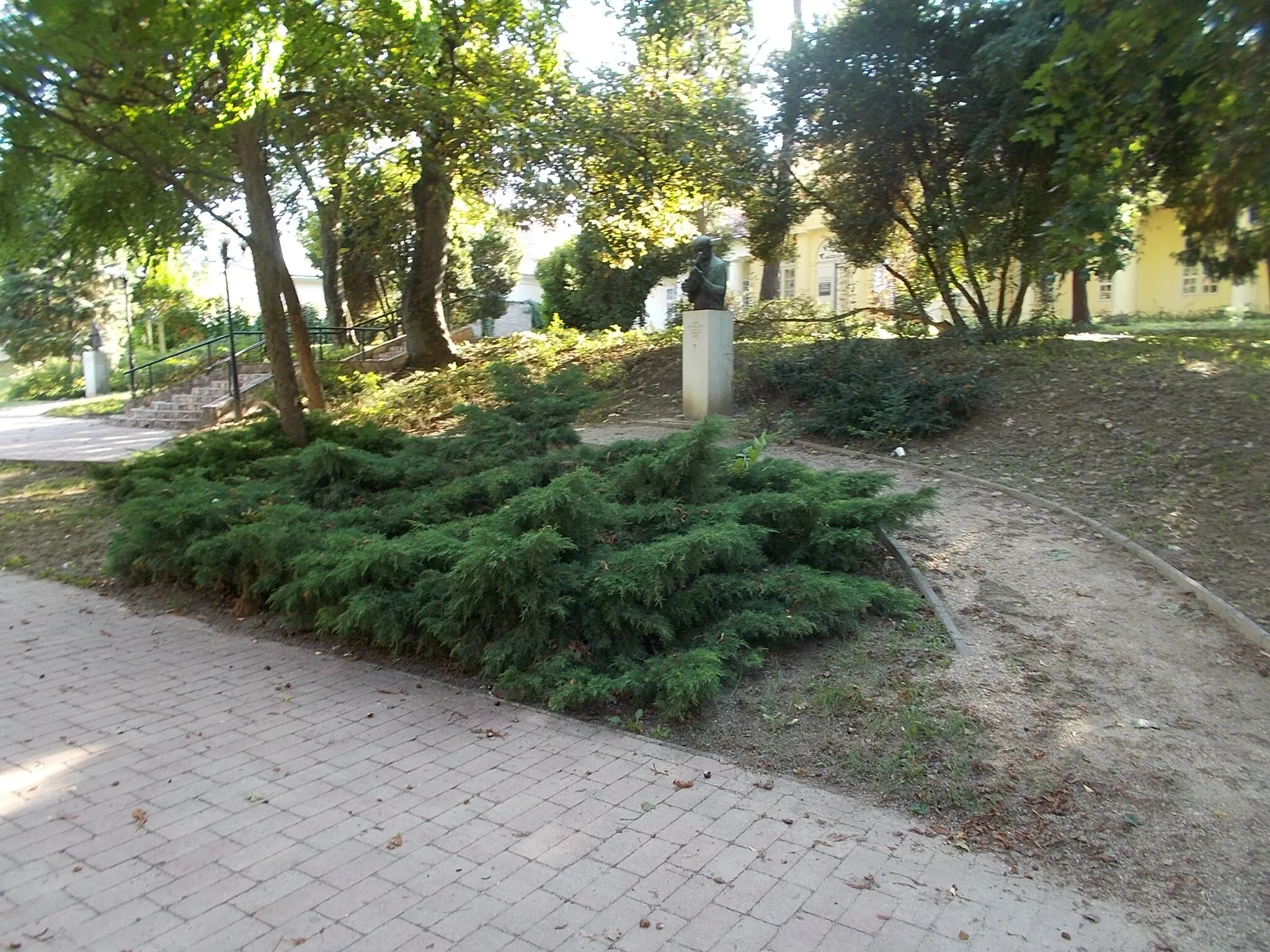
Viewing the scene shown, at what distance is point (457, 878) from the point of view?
11.3ft

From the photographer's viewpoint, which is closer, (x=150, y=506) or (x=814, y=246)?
A: (x=150, y=506)

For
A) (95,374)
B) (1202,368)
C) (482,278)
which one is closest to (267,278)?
(1202,368)

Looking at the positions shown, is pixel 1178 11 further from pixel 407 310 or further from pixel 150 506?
pixel 407 310

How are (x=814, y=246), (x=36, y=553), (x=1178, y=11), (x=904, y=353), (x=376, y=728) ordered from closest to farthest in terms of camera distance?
(x=376, y=728) → (x=1178, y=11) → (x=36, y=553) → (x=904, y=353) → (x=814, y=246)

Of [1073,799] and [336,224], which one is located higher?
[336,224]

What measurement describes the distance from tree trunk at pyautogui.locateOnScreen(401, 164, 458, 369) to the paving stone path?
4.85m

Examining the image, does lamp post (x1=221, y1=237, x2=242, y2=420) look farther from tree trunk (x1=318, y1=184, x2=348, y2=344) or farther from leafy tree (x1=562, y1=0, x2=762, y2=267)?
leafy tree (x1=562, y1=0, x2=762, y2=267)

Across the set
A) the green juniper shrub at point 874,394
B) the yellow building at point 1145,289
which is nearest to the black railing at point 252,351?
the yellow building at point 1145,289

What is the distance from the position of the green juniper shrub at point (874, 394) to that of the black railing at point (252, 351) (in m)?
12.2

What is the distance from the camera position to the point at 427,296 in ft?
61.1

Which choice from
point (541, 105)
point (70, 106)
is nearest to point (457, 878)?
point (70, 106)

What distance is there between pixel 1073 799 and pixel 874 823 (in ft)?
2.72

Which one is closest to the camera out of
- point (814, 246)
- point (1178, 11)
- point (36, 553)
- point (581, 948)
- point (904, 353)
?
point (581, 948)

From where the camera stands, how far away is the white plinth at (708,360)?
12.0 meters
